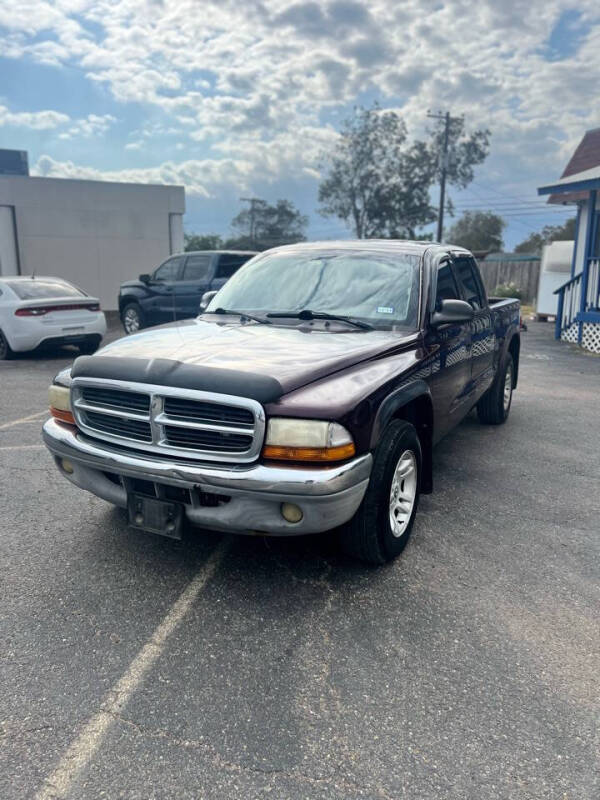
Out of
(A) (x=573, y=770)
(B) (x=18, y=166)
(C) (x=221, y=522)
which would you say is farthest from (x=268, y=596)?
(B) (x=18, y=166)

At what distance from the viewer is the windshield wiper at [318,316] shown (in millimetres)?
3863

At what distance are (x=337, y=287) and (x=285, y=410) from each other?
1725 mm

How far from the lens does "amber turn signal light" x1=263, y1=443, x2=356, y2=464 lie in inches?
109

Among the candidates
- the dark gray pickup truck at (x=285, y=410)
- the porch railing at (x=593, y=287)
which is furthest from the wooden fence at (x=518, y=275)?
the dark gray pickup truck at (x=285, y=410)

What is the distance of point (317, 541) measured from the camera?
3701mm

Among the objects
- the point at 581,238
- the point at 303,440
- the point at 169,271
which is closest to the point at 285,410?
the point at 303,440

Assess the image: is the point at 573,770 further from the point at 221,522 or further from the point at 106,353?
the point at 106,353

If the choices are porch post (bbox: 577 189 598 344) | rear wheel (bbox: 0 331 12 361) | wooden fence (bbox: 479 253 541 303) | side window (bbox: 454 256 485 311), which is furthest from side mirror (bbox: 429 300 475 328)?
wooden fence (bbox: 479 253 541 303)

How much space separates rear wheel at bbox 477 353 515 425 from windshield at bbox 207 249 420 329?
2539 millimetres

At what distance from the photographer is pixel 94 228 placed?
2038cm

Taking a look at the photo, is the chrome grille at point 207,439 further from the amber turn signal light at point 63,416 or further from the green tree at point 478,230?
the green tree at point 478,230

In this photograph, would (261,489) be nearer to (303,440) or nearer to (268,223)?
(303,440)

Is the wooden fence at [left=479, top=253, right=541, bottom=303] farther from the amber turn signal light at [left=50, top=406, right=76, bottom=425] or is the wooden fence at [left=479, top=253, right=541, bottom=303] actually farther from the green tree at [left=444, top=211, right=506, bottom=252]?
the green tree at [left=444, top=211, right=506, bottom=252]

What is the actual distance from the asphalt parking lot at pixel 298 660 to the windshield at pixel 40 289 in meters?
7.08
